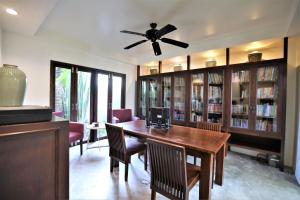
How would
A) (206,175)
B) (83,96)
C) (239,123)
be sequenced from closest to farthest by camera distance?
1. (206,175)
2. (239,123)
3. (83,96)

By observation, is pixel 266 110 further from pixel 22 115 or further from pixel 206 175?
pixel 22 115

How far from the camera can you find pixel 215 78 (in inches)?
142

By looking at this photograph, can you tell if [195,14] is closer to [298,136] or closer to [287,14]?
[287,14]

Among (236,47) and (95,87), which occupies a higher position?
(236,47)

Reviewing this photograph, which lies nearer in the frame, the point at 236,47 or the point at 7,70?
the point at 7,70

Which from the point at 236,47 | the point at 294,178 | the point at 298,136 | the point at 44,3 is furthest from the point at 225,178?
the point at 44,3

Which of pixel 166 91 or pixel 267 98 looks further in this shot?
pixel 166 91

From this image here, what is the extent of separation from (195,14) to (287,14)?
1500mm

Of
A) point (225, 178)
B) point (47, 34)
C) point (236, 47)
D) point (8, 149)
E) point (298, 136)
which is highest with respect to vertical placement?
point (47, 34)

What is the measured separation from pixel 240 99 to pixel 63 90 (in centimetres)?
409

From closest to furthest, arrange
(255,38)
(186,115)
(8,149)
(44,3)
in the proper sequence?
(8,149), (44,3), (255,38), (186,115)

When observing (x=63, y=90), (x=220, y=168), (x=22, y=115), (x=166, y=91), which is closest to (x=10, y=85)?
(x=22, y=115)

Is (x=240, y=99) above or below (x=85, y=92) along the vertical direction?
below

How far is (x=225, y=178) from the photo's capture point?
2.41 m
